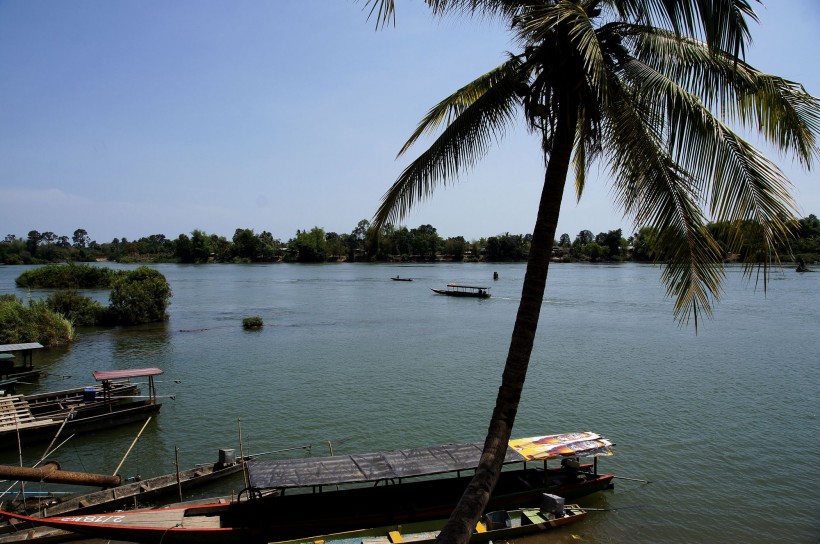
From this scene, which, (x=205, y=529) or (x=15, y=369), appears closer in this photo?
(x=205, y=529)

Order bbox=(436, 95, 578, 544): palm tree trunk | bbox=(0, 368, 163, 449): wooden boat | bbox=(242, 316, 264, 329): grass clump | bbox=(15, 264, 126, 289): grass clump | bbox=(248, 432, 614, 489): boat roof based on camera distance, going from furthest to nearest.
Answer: bbox=(15, 264, 126, 289): grass clump, bbox=(242, 316, 264, 329): grass clump, bbox=(0, 368, 163, 449): wooden boat, bbox=(248, 432, 614, 489): boat roof, bbox=(436, 95, 578, 544): palm tree trunk

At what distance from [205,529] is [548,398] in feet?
66.1

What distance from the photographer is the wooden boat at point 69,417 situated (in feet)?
72.4

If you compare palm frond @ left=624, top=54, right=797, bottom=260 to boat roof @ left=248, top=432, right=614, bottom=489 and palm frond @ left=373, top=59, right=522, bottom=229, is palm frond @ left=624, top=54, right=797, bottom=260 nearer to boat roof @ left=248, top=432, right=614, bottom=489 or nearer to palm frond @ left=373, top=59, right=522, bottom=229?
palm frond @ left=373, top=59, right=522, bottom=229

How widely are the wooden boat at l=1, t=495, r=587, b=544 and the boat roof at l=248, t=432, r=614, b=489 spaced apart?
125 cm

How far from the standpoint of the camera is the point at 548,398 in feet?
96.6

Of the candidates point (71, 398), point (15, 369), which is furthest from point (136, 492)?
point (15, 369)

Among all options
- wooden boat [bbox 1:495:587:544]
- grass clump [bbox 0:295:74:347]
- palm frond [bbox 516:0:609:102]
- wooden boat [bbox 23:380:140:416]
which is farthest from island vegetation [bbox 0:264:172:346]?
palm frond [bbox 516:0:609:102]

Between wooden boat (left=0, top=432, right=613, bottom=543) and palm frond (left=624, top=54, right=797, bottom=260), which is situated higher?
palm frond (left=624, top=54, right=797, bottom=260)

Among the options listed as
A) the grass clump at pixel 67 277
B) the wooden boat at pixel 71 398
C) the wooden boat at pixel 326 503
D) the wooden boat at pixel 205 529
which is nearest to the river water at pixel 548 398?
the wooden boat at pixel 205 529

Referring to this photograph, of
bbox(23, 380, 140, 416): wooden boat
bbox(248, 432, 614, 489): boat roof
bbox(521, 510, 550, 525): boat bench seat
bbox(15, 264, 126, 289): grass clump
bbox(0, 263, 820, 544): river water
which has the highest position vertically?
bbox(15, 264, 126, 289): grass clump

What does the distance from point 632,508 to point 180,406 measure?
2186 cm

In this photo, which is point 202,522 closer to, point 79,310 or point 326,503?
point 326,503

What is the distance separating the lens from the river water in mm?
18875
